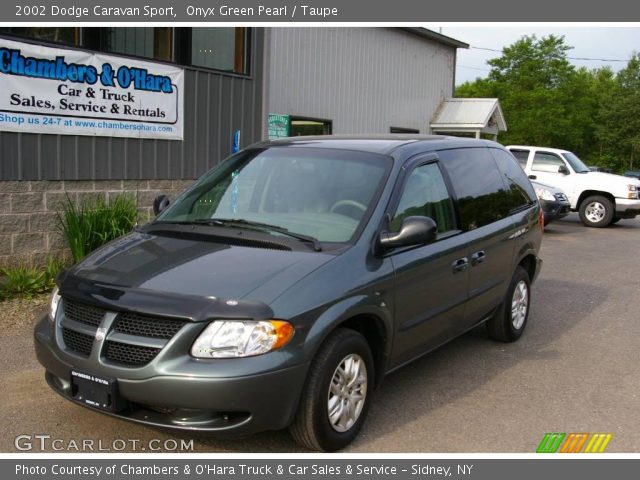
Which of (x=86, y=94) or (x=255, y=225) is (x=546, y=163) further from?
(x=255, y=225)

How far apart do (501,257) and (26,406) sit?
3765 millimetres

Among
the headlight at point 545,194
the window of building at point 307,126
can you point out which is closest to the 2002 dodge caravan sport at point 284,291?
the window of building at point 307,126

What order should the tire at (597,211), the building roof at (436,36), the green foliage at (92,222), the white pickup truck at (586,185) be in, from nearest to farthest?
the green foliage at (92,222) → the white pickup truck at (586,185) → the tire at (597,211) → the building roof at (436,36)

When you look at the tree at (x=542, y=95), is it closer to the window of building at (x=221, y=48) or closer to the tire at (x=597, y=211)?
the tire at (x=597, y=211)

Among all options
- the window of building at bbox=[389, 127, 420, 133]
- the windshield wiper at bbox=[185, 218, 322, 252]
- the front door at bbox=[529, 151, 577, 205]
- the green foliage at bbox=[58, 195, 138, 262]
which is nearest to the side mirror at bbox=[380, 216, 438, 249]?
the windshield wiper at bbox=[185, 218, 322, 252]

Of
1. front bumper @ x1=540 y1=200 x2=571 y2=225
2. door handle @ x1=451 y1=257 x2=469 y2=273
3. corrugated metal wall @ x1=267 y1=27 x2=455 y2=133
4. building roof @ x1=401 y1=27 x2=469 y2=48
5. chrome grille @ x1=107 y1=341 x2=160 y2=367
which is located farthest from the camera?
building roof @ x1=401 y1=27 x2=469 y2=48

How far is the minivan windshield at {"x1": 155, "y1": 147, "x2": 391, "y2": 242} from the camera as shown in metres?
4.32

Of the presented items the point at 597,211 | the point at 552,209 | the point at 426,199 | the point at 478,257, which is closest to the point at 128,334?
the point at 426,199

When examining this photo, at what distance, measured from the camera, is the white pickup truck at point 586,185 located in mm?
16906

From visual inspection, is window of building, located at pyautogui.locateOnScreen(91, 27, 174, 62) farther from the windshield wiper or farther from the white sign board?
the windshield wiper

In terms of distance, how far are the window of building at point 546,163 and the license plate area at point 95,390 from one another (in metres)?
15.8

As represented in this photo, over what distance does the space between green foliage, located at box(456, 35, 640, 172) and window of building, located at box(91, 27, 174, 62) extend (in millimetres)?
40840

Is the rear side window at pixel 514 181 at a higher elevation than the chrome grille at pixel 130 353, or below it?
higher

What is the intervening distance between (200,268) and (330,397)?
101 cm
